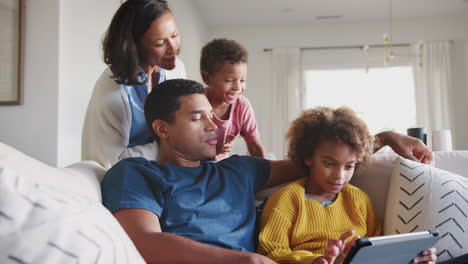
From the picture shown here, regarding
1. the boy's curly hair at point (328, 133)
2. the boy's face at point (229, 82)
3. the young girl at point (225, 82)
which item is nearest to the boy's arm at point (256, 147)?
the young girl at point (225, 82)

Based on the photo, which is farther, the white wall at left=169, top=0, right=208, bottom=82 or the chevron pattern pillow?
the white wall at left=169, top=0, right=208, bottom=82

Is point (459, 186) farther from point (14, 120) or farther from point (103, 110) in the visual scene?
point (14, 120)

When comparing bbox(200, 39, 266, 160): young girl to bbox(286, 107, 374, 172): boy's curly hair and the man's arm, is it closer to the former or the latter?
bbox(286, 107, 374, 172): boy's curly hair

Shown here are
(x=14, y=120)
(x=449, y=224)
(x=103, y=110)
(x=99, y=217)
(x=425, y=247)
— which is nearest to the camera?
(x=99, y=217)

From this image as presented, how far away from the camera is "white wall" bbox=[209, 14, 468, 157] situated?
6.98m

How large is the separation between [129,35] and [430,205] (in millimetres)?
1207

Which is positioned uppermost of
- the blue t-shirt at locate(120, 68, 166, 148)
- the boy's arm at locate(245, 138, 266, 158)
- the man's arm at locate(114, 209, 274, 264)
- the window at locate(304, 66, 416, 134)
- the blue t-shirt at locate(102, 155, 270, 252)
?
the window at locate(304, 66, 416, 134)

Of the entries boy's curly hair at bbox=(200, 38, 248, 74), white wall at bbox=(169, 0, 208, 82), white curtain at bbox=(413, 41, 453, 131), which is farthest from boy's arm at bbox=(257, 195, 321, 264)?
white curtain at bbox=(413, 41, 453, 131)

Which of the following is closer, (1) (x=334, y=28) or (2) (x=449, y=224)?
(2) (x=449, y=224)

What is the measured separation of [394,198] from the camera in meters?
1.50

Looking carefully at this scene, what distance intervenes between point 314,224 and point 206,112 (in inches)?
19.0

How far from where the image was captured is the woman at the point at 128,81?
1.72m

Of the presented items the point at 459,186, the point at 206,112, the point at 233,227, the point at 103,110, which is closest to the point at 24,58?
the point at 103,110

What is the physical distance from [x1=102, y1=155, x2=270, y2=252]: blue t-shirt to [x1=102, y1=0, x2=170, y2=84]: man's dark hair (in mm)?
481
